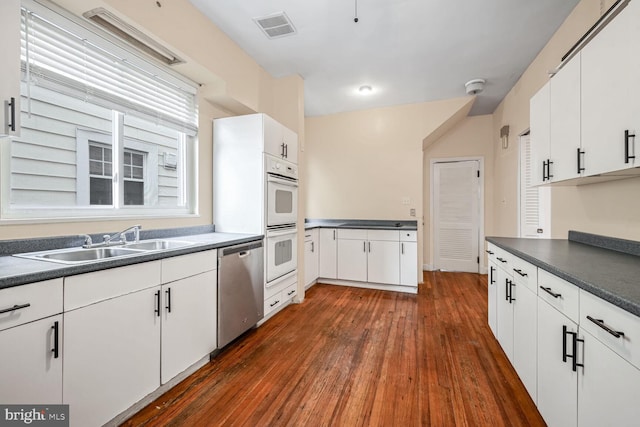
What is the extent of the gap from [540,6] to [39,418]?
13.0 ft

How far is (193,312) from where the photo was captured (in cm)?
189

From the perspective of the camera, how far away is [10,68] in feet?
4.02

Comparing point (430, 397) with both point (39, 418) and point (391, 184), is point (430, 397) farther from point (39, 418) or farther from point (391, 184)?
point (391, 184)

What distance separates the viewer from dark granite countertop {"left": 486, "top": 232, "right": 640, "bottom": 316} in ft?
3.00

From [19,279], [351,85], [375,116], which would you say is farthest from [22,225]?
[375,116]

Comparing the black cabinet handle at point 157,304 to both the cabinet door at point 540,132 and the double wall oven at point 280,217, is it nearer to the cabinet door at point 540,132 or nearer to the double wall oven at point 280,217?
the double wall oven at point 280,217

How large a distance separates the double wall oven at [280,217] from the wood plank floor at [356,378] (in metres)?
0.55

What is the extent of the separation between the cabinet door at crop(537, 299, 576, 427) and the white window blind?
9.57 ft

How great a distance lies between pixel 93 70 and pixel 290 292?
101 inches

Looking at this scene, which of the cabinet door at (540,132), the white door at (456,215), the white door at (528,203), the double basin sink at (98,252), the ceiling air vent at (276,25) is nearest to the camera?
the double basin sink at (98,252)

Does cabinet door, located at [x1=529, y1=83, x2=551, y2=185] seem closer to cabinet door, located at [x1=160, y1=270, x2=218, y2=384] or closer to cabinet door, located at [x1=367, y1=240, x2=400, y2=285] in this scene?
cabinet door, located at [x1=367, y1=240, x2=400, y2=285]

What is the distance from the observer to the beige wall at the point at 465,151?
185 inches

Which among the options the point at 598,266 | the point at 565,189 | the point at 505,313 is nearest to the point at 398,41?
the point at 565,189

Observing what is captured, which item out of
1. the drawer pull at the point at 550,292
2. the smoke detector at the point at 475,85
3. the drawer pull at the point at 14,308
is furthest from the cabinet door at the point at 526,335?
the smoke detector at the point at 475,85
